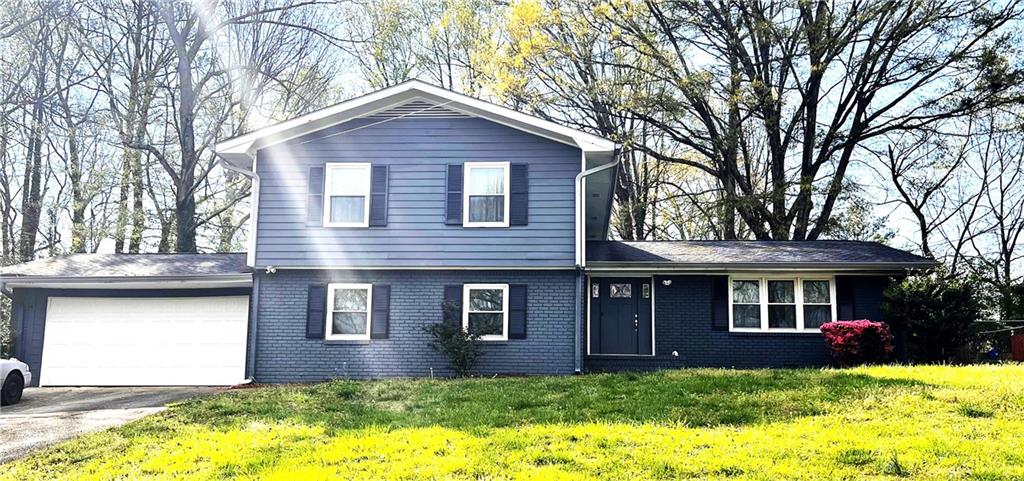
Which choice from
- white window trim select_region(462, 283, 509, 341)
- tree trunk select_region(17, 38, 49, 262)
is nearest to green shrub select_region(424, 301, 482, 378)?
white window trim select_region(462, 283, 509, 341)

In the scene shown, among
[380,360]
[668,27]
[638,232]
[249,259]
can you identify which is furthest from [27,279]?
[638,232]

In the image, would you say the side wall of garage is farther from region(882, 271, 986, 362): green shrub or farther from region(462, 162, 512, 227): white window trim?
region(882, 271, 986, 362): green shrub

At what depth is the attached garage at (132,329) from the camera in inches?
622

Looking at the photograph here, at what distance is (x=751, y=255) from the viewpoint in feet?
52.5

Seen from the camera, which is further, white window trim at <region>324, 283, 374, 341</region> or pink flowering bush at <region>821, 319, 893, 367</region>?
white window trim at <region>324, 283, 374, 341</region>

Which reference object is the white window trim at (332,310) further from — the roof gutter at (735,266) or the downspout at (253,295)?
the roof gutter at (735,266)

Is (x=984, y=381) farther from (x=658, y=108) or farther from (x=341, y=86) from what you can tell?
(x=341, y=86)

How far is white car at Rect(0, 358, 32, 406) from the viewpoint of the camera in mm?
12383

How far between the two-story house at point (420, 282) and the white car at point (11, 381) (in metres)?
2.91

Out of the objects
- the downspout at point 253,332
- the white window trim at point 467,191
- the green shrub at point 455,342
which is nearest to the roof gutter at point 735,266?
the white window trim at point 467,191

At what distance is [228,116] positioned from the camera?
2662cm

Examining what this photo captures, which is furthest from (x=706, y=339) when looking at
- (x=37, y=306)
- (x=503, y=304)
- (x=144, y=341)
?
(x=37, y=306)

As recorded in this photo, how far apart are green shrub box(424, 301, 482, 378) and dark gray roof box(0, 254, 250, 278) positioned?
163 inches

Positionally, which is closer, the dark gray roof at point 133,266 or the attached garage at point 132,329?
the dark gray roof at point 133,266
